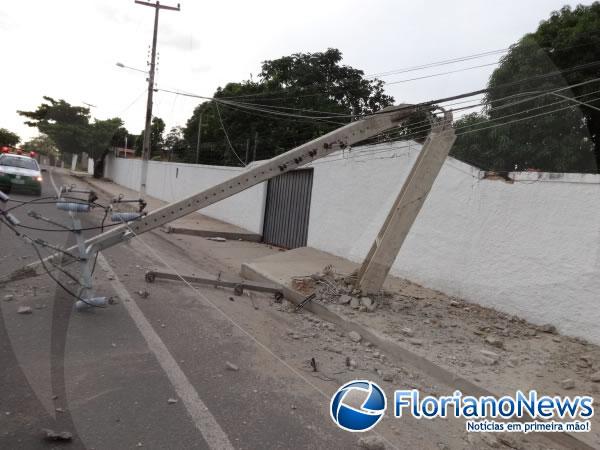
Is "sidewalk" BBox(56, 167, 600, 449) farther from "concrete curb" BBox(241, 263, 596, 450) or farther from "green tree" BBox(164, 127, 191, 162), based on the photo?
"green tree" BBox(164, 127, 191, 162)

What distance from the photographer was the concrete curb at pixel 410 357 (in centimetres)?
360

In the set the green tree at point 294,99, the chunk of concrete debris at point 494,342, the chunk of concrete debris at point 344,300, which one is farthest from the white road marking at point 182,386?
the green tree at point 294,99

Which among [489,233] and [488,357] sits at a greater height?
[489,233]

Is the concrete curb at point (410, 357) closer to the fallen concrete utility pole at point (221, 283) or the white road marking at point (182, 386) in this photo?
the fallen concrete utility pole at point (221, 283)

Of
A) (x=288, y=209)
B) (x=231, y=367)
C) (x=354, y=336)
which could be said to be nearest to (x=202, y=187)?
(x=288, y=209)

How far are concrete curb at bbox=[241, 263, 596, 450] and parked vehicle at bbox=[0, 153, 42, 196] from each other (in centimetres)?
1283

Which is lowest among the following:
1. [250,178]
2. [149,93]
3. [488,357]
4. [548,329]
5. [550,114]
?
[488,357]

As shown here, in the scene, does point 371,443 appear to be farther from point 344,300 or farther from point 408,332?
point 344,300

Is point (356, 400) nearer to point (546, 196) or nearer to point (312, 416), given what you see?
point (312, 416)

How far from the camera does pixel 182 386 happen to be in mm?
3760

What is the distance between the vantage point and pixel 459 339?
5.52 meters

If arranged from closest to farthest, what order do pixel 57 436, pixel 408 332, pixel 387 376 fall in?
1. pixel 57 436
2. pixel 387 376
3. pixel 408 332

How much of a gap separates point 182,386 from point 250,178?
3.08 m

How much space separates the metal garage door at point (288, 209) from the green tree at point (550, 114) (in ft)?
14.3
